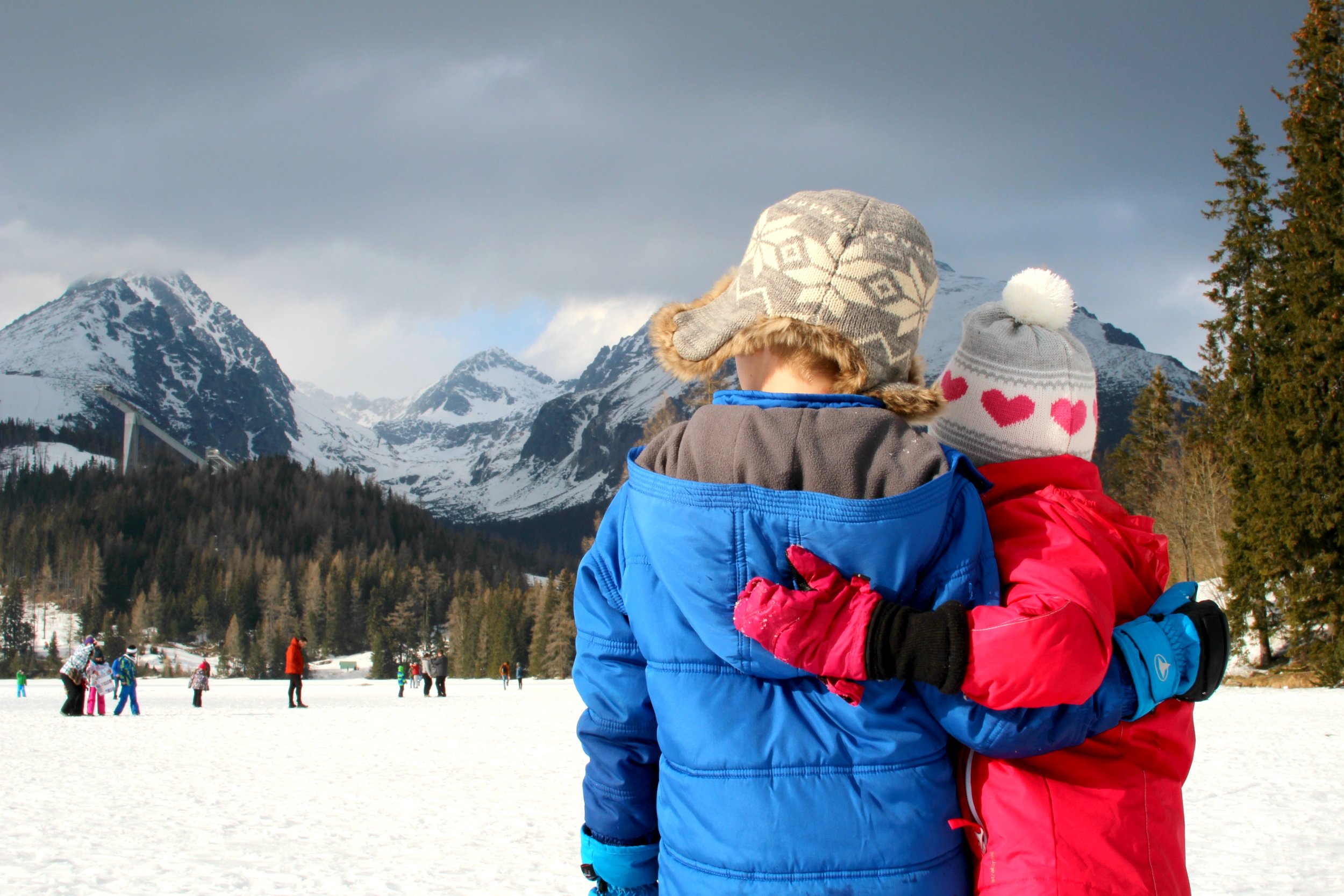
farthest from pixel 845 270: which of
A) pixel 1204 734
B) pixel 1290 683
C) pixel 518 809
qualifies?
pixel 1290 683

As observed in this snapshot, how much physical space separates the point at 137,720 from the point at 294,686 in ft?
15.4

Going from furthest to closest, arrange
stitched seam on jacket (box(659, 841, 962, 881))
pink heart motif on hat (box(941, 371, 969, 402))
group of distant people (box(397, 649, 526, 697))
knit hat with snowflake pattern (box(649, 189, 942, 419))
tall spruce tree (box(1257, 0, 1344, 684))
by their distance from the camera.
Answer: group of distant people (box(397, 649, 526, 697)), tall spruce tree (box(1257, 0, 1344, 684)), pink heart motif on hat (box(941, 371, 969, 402)), knit hat with snowflake pattern (box(649, 189, 942, 419)), stitched seam on jacket (box(659, 841, 962, 881))

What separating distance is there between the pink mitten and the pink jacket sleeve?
0.56 ft

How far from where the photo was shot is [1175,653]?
4.82 feet

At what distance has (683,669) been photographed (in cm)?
154

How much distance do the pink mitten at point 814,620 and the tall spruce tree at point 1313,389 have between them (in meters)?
22.7

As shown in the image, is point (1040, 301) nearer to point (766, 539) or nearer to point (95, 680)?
point (766, 539)

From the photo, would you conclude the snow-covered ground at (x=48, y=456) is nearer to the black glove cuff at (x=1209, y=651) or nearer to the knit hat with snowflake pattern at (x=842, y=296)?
the knit hat with snowflake pattern at (x=842, y=296)

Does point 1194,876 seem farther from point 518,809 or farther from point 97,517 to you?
point 97,517

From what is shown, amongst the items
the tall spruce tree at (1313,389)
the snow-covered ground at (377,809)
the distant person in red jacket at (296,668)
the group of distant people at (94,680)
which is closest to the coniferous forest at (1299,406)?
the tall spruce tree at (1313,389)

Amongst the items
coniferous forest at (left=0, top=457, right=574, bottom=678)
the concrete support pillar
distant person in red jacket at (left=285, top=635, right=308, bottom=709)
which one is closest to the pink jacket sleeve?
distant person in red jacket at (left=285, top=635, right=308, bottom=709)

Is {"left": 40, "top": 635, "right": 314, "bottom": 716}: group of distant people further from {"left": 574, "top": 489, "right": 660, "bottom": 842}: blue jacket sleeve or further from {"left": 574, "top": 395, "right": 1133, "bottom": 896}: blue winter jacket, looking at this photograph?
{"left": 574, "top": 395, "right": 1133, "bottom": 896}: blue winter jacket

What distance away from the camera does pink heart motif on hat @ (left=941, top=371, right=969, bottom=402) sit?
74.2 inches

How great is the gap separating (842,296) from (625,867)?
3.81 ft
